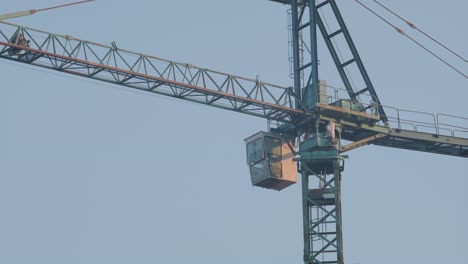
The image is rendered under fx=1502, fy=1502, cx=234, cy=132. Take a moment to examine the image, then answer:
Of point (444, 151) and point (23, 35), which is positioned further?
point (444, 151)

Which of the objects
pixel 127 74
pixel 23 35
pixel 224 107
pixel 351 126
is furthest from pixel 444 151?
pixel 23 35

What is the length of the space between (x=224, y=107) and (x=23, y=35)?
15240 millimetres

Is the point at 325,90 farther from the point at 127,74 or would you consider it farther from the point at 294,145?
the point at 127,74

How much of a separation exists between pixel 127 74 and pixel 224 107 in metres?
7.62

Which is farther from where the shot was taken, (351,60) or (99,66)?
(351,60)

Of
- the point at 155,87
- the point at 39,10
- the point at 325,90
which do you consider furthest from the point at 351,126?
the point at 39,10

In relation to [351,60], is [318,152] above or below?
below

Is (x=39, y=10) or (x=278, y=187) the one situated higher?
(x=39, y=10)

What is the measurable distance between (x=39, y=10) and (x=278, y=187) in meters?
21.6

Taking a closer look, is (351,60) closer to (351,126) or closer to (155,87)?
(351,126)

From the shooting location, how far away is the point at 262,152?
108625mm

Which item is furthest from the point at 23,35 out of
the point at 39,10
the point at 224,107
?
the point at 224,107

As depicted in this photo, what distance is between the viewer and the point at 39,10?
106 metres

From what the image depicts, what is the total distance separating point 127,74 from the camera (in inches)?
4090
